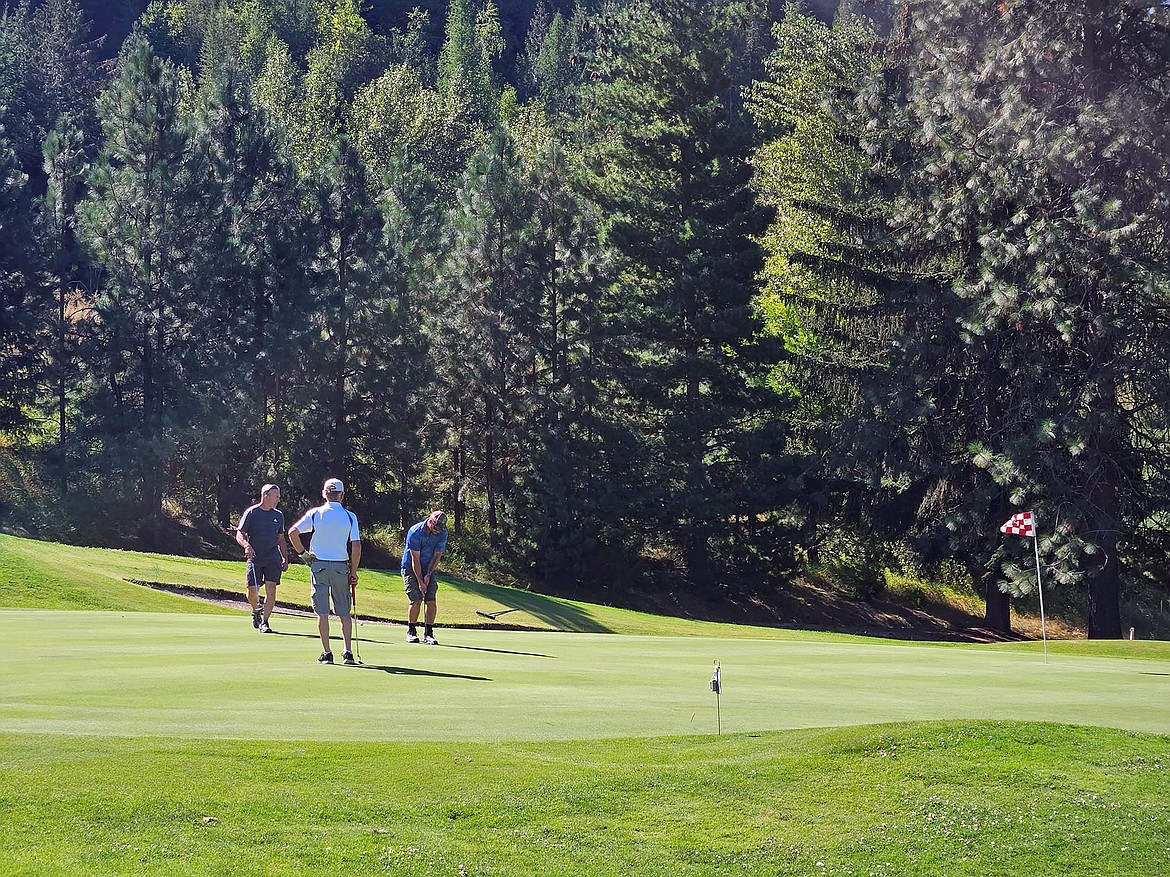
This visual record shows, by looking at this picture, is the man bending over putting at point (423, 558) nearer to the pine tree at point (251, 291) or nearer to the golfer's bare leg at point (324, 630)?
the golfer's bare leg at point (324, 630)

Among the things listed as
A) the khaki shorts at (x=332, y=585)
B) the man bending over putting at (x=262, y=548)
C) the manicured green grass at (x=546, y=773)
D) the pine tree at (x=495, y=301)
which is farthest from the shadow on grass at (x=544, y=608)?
the manicured green grass at (x=546, y=773)

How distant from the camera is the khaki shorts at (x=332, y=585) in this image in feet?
50.9

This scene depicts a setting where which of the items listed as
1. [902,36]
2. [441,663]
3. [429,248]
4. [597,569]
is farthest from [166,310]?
[441,663]

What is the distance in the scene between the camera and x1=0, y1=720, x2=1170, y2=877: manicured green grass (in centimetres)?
837

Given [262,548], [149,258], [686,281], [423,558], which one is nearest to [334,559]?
[423,558]

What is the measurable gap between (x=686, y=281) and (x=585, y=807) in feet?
136

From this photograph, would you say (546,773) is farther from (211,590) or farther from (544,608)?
(544,608)

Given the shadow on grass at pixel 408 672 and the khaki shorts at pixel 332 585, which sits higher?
the khaki shorts at pixel 332 585

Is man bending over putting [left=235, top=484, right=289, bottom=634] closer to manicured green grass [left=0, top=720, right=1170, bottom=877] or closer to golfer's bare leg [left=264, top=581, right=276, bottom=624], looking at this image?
golfer's bare leg [left=264, top=581, right=276, bottom=624]

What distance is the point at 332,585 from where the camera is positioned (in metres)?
15.6

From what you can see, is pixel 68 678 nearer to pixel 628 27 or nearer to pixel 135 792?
pixel 135 792

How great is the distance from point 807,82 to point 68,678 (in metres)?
59.5

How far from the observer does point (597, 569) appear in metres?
50.8

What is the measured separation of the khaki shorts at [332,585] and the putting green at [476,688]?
0.68 meters
